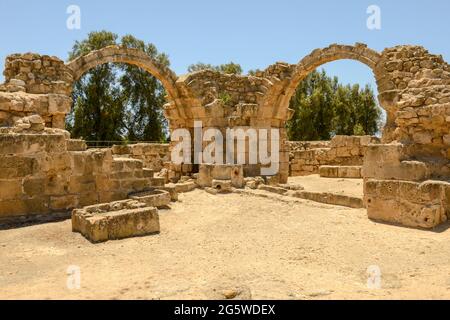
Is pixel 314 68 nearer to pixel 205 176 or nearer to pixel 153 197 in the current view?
pixel 205 176

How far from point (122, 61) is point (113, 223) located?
6.59 meters

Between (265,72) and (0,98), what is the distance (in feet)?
25.3

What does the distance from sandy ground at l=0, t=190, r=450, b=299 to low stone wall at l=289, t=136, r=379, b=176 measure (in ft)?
32.1

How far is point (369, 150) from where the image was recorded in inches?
226

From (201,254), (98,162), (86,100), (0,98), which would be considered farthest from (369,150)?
(86,100)

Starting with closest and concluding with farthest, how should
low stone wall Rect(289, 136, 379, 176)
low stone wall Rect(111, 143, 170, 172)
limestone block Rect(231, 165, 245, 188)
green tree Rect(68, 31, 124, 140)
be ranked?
1. limestone block Rect(231, 165, 245, 188)
2. low stone wall Rect(111, 143, 170, 172)
3. low stone wall Rect(289, 136, 379, 176)
4. green tree Rect(68, 31, 124, 140)

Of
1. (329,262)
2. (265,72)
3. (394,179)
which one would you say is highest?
(265,72)

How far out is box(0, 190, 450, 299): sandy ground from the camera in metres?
2.89

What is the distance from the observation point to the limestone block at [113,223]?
4.38 metres

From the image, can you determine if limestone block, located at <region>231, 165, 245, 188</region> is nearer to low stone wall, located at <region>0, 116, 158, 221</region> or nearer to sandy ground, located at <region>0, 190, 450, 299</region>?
low stone wall, located at <region>0, 116, 158, 221</region>

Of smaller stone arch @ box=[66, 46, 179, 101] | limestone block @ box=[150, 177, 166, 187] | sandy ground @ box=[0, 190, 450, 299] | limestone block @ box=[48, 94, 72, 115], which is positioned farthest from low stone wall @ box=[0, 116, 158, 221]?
smaller stone arch @ box=[66, 46, 179, 101]

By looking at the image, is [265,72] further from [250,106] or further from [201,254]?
[201,254]

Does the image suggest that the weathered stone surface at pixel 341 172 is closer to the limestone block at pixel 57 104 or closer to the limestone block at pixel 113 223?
the limestone block at pixel 57 104

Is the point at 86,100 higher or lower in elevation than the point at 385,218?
higher
